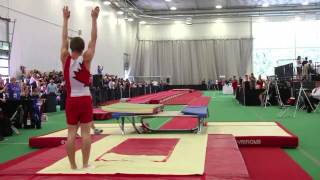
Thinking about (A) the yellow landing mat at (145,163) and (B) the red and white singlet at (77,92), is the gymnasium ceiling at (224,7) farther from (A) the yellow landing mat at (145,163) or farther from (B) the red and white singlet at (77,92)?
(B) the red and white singlet at (77,92)

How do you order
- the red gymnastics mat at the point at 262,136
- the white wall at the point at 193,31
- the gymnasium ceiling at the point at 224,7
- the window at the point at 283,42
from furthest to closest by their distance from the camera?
1. the white wall at the point at 193,31
2. the window at the point at 283,42
3. the gymnasium ceiling at the point at 224,7
4. the red gymnastics mat at the point at 262,136

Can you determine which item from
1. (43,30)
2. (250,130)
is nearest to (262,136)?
(250,130)

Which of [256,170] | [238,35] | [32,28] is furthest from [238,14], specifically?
[256,170]

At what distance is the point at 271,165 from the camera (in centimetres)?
530

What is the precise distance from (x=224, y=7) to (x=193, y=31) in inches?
165

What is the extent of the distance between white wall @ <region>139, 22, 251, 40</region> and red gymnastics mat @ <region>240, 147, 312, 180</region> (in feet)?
104

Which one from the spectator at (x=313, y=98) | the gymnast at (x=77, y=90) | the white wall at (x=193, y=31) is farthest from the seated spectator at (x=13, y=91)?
the white wall at (x=193, y=31)

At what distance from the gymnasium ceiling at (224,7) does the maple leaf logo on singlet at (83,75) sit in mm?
27329

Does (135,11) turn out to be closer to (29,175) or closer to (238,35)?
(238,35)

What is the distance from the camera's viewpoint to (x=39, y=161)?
15.9 feet

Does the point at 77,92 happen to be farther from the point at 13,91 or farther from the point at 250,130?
the point at 13,91

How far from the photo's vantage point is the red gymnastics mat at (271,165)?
15.4 feet

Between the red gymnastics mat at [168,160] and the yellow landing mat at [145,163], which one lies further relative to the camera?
the yellow landing mat at [145,163]

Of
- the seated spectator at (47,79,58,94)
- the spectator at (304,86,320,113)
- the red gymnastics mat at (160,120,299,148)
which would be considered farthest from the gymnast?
the seated spectator at (47,79,58,94)
